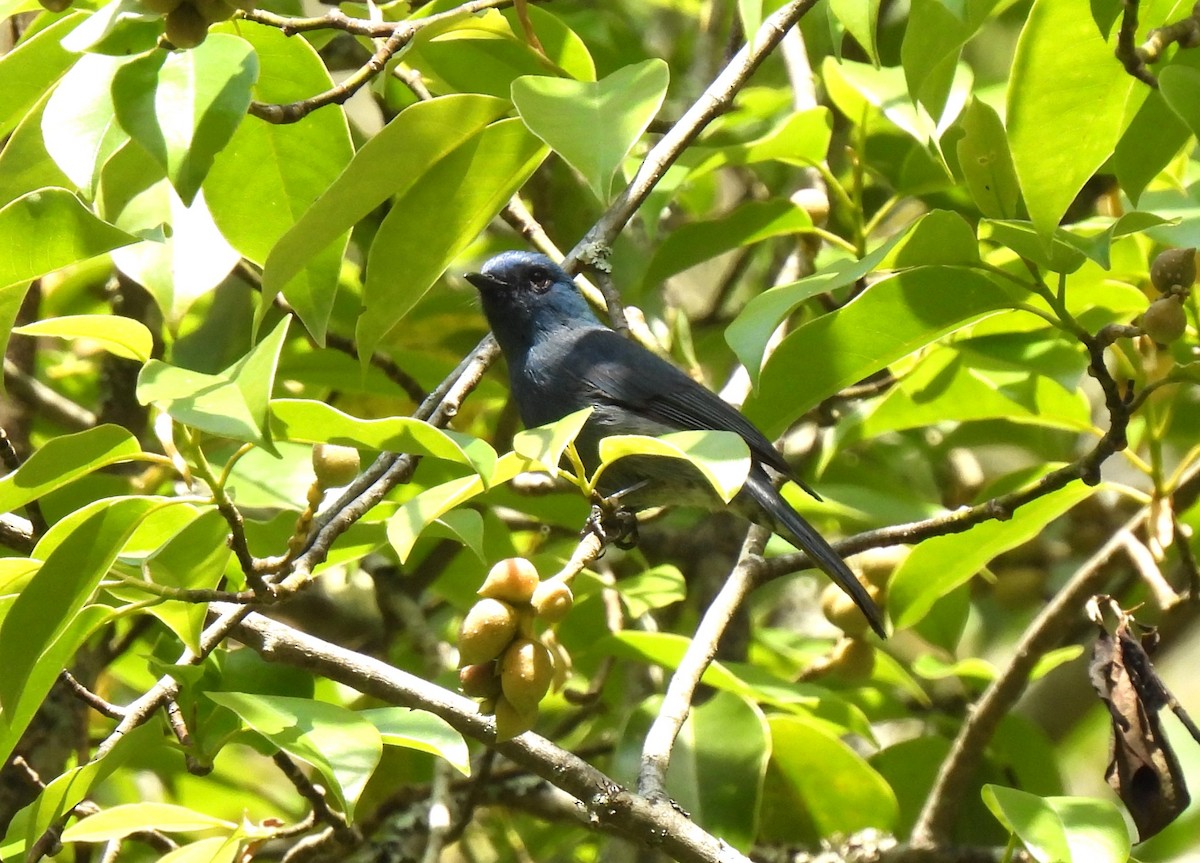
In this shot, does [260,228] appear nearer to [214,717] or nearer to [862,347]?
[214,717]

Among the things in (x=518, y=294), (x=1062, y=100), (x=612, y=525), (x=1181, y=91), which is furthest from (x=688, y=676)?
(x=518, y=294)

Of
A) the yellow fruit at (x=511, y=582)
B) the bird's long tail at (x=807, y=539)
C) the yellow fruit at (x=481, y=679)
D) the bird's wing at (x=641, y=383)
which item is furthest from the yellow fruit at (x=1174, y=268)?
the yellow fruit at (x=481, y=679)

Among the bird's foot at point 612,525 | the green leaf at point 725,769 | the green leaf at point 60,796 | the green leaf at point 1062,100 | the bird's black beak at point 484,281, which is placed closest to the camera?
the green leaf at point 60,796

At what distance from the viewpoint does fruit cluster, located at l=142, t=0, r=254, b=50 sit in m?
1.88

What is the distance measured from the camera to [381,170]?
7.30 feet

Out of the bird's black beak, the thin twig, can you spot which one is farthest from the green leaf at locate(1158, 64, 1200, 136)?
the bird's black beak

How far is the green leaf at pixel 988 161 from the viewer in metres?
2.43

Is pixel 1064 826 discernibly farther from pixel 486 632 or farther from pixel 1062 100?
pixel 1062 100

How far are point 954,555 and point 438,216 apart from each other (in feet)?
4.74

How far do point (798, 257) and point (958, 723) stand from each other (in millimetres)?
1464

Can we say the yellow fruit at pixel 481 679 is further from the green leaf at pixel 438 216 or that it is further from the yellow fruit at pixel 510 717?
the green leaf at pixel 438 216

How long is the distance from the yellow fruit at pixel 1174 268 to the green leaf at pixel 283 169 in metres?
1.51

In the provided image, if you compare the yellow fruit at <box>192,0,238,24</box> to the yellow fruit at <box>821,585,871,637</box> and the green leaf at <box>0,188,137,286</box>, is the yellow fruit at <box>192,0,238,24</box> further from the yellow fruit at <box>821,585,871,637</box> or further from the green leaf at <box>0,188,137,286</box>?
the yellow fruit at <box>821,585,871,637</box>

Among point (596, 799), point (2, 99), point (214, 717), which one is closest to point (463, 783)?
point (214, 717)
